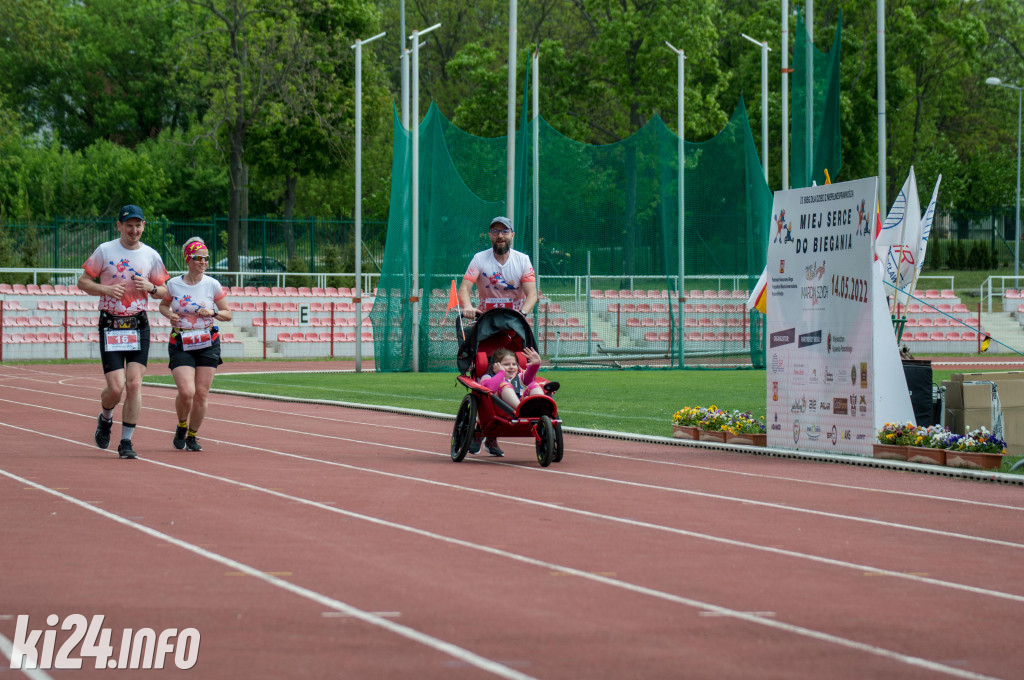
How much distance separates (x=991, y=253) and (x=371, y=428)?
50.9 meters

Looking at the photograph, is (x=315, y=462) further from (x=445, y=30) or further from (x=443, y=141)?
(x=445, y=30)

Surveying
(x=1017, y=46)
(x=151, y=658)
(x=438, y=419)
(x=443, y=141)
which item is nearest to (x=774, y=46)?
(x=1017, y=46)

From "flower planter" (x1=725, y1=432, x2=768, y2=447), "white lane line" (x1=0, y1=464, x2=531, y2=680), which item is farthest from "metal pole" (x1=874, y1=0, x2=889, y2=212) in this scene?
"white lane line" (x1=0, y1=464, x2=531, y2=680)

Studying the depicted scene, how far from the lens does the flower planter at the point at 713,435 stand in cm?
1431

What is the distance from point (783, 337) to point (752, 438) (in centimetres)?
113

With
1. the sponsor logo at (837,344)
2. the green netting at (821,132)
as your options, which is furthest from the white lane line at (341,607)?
the green netting at (821,132)

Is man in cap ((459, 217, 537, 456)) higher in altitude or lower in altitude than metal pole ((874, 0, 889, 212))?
lower

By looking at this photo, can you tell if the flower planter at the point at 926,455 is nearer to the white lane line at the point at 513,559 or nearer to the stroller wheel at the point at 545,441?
the stroller wheel at the point at 545,441

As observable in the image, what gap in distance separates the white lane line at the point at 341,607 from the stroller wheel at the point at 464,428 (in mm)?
3832

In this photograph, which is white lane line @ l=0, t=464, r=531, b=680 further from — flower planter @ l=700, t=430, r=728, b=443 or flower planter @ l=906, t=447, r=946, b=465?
flower planter @ l=700, t=430, r=728, b=443

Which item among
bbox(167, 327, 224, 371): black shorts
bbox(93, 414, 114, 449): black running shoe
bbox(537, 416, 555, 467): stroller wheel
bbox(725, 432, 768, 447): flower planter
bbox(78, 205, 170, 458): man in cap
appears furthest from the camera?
bbox(725, 432, 768, 447): flower planter

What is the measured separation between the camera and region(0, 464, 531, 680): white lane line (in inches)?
207

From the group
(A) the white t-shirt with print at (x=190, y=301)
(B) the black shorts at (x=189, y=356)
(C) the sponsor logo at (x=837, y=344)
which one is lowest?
(B) the black shorts at (x=189, y=356)

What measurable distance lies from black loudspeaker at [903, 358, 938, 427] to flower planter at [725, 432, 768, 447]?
1.49m
